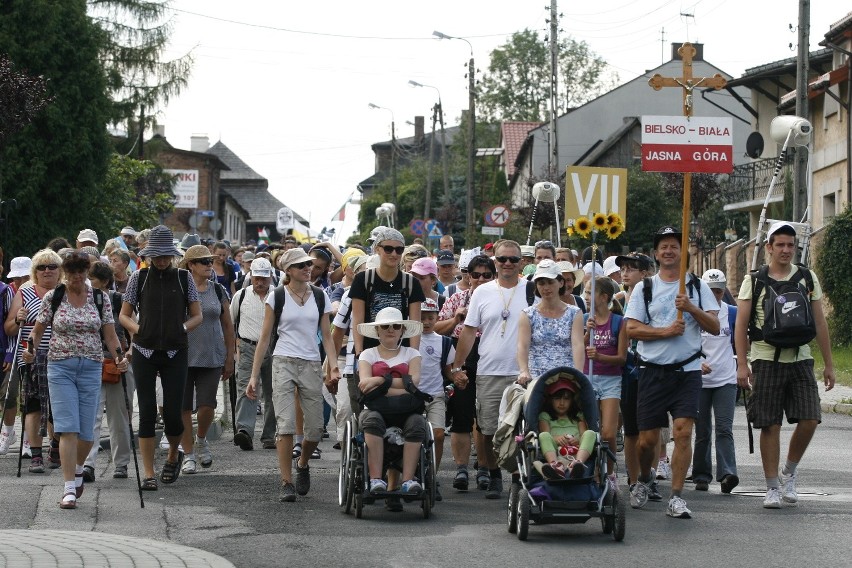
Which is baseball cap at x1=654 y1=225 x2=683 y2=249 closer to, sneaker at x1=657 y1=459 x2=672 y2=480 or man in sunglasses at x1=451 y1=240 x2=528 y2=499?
man in sunglasses at x1=451 y1=240 x2=528 y2=499

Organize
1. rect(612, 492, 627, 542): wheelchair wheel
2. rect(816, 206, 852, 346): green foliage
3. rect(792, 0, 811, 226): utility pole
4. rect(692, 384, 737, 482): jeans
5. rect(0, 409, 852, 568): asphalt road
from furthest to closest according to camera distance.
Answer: rect(816, 206, 852, 346): green foliage
rect(792, 0, 811, 226): utility pole
rect(692, 384, 737, 482): jeans
rect(612, 492, 627, 542): wheelchair wheel
rect(0, 409, 852, 568): asphalt road

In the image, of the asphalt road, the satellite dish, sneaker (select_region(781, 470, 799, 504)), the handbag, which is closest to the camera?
the asphalt road

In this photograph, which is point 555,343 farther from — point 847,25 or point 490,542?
point 847,25

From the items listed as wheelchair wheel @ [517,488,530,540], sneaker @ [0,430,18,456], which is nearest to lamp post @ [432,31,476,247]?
sneaker @ [0,430,18,456]

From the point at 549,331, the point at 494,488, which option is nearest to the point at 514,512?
the point at 549,331

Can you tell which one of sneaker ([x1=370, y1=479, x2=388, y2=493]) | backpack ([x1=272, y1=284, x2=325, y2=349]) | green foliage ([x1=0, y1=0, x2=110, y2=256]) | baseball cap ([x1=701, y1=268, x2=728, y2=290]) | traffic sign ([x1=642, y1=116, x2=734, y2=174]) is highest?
green foliage ([x1=0, y1=0, x2=110, y2=256])

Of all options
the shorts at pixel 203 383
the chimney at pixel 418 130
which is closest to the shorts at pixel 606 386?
the shorts at pixel 203 383

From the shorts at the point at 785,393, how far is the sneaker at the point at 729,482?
0.86 metres

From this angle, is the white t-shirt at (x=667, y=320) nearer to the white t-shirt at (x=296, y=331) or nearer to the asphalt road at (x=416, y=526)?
the asphalt road at (x=416, y=526)

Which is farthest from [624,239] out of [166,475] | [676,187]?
[166,475]

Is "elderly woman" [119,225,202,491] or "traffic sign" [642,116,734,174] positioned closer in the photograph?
"elderly woman" [119,225,202,491]

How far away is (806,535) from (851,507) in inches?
61.9

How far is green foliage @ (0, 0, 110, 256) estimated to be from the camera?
1335 inches

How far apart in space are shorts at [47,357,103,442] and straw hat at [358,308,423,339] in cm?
201
